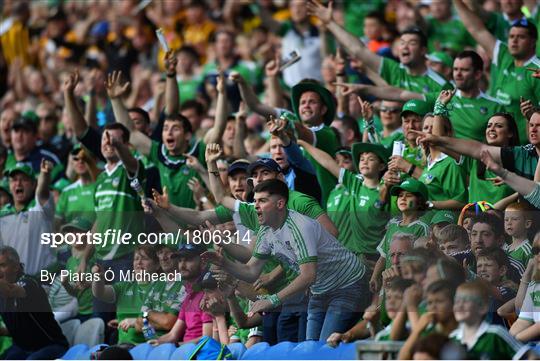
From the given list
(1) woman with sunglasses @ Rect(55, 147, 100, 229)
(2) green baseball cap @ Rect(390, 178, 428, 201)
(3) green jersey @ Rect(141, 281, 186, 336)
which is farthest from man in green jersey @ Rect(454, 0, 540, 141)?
(1) woman with sunglasses @ Rect(55, 147, 100, 229)

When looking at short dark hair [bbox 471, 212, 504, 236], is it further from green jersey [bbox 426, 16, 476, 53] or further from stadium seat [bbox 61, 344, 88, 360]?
green jersey [bbox 426, 16, 476, 53]

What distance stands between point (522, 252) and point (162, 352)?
10.5 feet

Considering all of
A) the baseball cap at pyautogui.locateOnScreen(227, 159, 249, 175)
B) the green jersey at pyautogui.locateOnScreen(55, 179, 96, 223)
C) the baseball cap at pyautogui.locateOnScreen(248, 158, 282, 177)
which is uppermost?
the baseball cap at pyautogui.locateOnScreen(248, 158, 282, 177)

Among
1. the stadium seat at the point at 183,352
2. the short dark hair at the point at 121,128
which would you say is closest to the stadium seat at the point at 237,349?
the stadium seat at the point at 183,352

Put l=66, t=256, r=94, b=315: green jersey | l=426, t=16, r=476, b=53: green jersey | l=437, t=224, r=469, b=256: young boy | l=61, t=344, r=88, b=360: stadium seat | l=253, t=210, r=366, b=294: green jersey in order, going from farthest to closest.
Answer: l=426, t=16, r=476, b=53: green jersey → l=66, t=256, r=94, b=315: green jersey → l=61, t=344, r=88, b=360: stadium seat → l=253, t=210, r=366, b=294: green jersey → l=437, t=224, r=469, b=256: young boy

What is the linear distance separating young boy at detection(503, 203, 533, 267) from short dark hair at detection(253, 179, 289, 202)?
1.65 metres

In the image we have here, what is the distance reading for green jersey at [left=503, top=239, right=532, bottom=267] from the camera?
34.2 feet

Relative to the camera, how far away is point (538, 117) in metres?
10.9

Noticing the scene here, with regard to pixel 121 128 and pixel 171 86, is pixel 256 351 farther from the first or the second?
pixel 171 86

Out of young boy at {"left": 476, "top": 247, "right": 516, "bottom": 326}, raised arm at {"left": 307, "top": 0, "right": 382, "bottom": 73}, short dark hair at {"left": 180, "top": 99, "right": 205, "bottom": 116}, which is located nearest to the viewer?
young boy at {"left": 476, "top": 247, "right": 516, "bottom": 326}

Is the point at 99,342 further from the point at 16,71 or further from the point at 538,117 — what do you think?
the point at 16,71

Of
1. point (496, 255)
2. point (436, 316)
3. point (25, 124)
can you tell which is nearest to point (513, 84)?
point (496, 255)

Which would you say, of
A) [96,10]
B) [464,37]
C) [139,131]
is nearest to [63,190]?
[139,131]

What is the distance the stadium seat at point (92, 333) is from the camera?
42.3 ft
